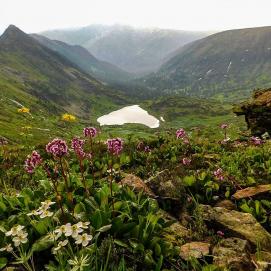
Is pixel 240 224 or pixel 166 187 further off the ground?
pixel 166 187

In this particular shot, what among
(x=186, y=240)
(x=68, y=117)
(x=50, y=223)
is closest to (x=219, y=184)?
(x=186, y=240)

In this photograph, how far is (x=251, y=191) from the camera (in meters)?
11.0

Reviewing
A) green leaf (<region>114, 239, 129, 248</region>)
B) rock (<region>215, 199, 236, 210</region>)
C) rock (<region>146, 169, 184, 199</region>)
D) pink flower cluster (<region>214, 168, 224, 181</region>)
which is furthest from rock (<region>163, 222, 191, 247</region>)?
pink flower cluster (<region>214, 168, 224, 181</region>)

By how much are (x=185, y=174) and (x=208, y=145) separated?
195 inches

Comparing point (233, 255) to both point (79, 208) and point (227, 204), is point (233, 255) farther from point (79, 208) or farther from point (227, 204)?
point (227, 204)

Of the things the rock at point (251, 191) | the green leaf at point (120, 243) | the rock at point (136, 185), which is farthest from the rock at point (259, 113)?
the green leaf at point (120, 243)

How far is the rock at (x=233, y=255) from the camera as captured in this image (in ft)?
22.5

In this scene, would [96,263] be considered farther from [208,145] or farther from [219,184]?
[208,145]

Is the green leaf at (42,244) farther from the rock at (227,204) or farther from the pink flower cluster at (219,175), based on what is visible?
the pink flower cluster at (219,175)

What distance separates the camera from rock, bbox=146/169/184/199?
10562 mm

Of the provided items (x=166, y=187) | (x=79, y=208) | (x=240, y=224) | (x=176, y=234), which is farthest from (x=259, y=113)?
(x=79, y=208)

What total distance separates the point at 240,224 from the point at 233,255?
1811mm

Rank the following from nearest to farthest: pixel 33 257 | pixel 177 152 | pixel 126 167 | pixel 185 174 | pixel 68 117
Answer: pixel 33 257
pixel 185 174
pixel 126 167
pixel 177 152
pixel 68 117

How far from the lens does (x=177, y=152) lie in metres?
16.3
